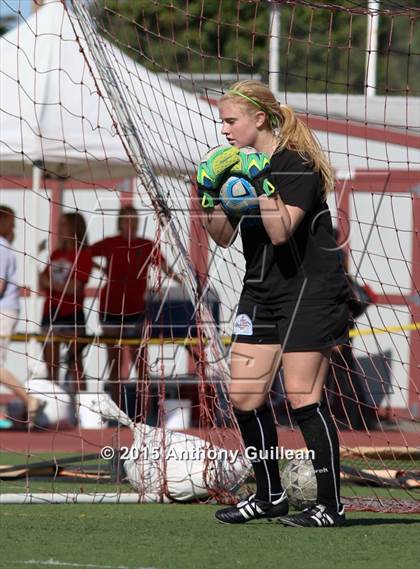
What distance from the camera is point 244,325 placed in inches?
199

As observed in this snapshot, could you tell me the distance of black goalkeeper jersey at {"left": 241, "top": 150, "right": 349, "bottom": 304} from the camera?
495cm

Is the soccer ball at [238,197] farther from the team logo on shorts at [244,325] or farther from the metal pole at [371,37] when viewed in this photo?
the metal pole at [371,37]

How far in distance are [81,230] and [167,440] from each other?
449cm

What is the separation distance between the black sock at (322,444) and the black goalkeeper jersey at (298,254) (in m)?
0.45

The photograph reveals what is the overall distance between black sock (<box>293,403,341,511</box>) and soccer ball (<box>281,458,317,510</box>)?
78 centimetres

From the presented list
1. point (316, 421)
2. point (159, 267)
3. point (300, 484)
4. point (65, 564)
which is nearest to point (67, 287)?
point (159, 267)

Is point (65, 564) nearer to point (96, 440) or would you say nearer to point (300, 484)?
point (300, 484)

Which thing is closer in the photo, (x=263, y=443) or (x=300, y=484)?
(x=263, y=443)

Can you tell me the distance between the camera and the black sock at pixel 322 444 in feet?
16.3

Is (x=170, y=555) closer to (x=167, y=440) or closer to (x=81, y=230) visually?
(x=167, y=440)

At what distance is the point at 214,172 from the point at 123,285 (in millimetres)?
4610

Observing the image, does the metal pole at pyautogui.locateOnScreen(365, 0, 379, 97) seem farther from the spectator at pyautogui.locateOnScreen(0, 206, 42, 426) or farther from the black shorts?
the spectator at pyautogui.locateOnScreen(0, 206, 42, 426)

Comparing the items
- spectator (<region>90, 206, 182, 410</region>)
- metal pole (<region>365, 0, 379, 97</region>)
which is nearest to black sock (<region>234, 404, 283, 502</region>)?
metal pole (<region>365, 0, 379, 97</region>)

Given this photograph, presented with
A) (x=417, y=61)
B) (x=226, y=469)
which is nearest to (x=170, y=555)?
(x=226, y=469)
